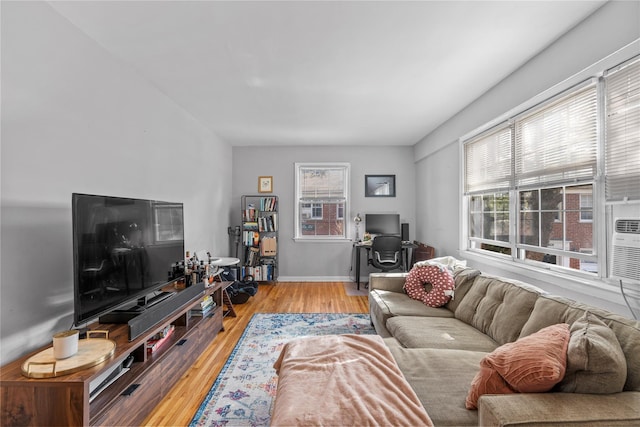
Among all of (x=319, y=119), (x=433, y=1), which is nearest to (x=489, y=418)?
(x=433, y=1)

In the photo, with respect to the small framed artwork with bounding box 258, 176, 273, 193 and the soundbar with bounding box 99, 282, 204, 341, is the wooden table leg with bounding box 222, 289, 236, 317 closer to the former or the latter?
the soundbar with bounding box 99, 282, 204, 341

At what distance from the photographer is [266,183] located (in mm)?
5203

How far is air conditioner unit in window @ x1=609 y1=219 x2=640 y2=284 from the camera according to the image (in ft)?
4.98

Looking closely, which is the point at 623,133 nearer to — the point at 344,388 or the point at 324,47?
the point at 324,47

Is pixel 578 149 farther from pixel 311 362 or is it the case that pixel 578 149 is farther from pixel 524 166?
pixel 311 362

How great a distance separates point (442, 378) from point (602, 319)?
2.63ft

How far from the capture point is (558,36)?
2000 millimetres

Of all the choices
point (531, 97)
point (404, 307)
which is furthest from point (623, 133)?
point (404, 307)

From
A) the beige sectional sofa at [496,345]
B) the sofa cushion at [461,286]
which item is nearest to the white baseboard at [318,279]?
the beige sectional sofa at [496,345]

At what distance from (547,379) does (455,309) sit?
57.8 inches

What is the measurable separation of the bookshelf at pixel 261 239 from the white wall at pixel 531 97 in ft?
8.79

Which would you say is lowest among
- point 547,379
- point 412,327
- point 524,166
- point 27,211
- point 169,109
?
point 412,327

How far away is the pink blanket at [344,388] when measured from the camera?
1077 mm

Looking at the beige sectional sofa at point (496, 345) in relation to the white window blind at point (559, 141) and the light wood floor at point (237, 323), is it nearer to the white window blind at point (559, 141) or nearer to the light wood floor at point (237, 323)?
the white window blind at point (559, 141)
